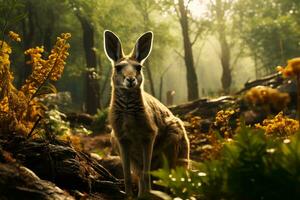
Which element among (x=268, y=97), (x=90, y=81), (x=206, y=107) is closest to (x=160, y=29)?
(x=90, y=81)

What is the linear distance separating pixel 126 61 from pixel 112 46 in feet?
1.30

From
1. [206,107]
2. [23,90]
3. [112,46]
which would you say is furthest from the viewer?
[206,107]

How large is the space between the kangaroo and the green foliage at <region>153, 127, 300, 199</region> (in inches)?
108

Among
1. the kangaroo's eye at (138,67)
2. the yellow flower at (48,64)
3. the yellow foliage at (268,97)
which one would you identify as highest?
the yellow flower at (48,64)

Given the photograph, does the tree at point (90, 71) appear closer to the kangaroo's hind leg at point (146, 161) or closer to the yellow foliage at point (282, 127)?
the kangaroo's hind leg at point (146, 161)

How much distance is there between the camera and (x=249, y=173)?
3.59 m

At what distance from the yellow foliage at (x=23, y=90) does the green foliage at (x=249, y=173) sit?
370 centimetres

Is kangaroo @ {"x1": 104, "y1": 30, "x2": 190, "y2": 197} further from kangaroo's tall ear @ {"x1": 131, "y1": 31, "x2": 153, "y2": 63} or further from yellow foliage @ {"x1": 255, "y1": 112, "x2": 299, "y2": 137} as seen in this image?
yellow foliage @ {"x1": 255, "y1": 112, "x2": 299, "y2": 137}

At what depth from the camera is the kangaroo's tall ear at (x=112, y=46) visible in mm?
7328

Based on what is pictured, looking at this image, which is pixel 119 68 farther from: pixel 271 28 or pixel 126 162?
pixel 271 28

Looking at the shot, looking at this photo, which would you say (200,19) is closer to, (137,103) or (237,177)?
(137,103)

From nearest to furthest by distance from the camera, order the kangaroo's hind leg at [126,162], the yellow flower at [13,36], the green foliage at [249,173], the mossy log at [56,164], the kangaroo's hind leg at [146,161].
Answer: the green foliage at [249,173] < the mossy log at [56,164] < the kangaroo's hind leg at [146,161] < the kangaroo's hind leg at [126,162] < the yellow flower at [13,36]

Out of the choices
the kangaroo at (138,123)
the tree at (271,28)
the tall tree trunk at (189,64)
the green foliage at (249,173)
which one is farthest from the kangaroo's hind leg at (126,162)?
the tree at (271,28)

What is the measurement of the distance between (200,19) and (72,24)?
13.9 m
